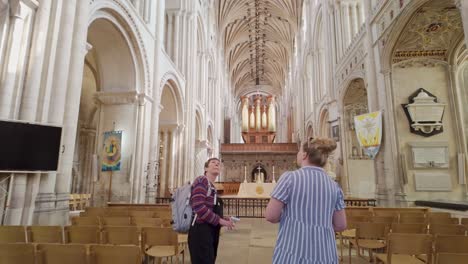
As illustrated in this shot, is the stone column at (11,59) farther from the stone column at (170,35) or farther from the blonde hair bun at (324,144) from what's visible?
the stone column at (170,35)

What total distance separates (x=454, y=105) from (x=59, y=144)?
31.7 feet

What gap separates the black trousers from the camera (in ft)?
7.09

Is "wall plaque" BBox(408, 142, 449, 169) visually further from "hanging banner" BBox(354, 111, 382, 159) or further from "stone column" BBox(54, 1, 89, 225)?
"stone column" BBox(54, 1, 89, 225)

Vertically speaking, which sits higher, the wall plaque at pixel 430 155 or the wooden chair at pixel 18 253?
the wall plaque at pixel 430 155

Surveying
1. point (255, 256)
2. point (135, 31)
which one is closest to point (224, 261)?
point (255, 256)

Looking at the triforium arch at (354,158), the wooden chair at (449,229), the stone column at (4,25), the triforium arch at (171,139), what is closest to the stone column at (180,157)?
the triforium arch at (171,139)

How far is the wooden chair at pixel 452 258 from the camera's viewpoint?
2.07 m

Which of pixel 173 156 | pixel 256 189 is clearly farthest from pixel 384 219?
pixel 173 156

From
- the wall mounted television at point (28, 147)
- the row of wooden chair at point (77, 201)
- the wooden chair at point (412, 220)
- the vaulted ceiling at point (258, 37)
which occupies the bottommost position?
the row of wooden chair at point (77, 201)

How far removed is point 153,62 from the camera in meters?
9.59

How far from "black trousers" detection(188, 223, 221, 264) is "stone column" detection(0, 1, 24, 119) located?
12.5ft

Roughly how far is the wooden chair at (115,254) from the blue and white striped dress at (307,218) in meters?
1.17

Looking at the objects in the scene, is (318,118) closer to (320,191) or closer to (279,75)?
(320,191)

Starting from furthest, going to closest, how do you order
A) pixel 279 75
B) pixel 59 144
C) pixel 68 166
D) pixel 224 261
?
pixel 279 75 → pixel 68 166 → pixel 59 144 → pixel 224 261
